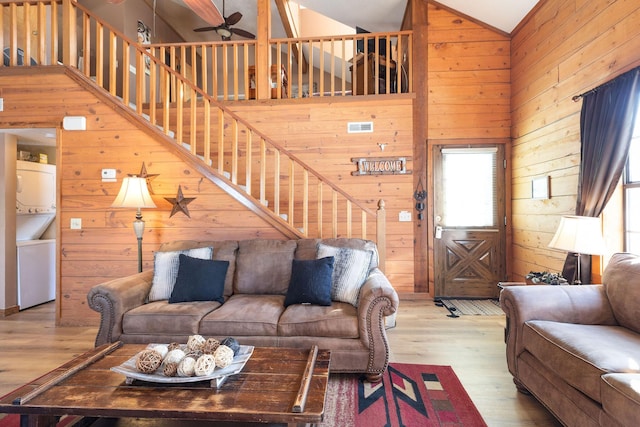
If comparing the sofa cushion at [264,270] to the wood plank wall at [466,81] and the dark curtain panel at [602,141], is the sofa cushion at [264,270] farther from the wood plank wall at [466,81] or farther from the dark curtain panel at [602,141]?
the wood plank wall at [466,81]

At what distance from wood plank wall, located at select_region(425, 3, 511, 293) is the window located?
1913 mm

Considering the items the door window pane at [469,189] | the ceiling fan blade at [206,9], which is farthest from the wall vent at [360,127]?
the ceiling fan blade at [206,9]

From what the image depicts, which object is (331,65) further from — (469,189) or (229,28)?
(469,189)

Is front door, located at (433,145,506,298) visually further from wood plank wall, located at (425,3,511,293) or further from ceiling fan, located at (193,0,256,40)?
ceiling fan, located at (193,0,256,40)

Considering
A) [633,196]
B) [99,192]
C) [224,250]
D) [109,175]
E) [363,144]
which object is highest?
[363,144]

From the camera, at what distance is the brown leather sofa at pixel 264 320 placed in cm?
232

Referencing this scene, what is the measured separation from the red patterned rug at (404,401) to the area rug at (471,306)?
5.17 ft

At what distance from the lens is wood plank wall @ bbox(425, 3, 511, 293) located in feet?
14.8

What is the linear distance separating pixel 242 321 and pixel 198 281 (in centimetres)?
59

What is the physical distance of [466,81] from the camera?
4.54 metres

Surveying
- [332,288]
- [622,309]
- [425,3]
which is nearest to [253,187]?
[332,288]

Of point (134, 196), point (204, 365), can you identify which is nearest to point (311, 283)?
point (204, 365)

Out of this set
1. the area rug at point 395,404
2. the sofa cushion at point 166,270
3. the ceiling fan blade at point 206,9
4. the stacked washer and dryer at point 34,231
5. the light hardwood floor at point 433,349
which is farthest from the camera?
the stacked washer and dryer at point 34,231

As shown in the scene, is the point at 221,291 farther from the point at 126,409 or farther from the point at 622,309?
the point at 622,309
